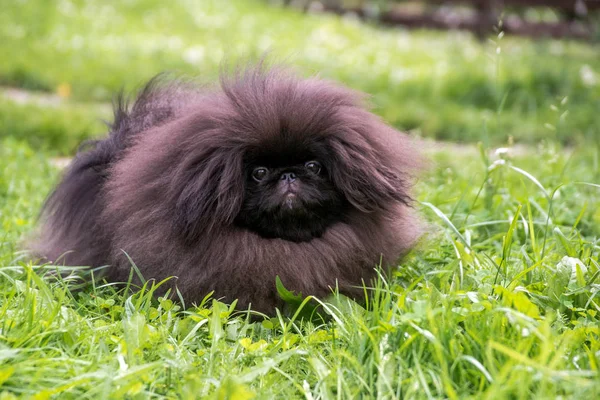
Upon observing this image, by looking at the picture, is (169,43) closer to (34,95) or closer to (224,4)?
(34,95)

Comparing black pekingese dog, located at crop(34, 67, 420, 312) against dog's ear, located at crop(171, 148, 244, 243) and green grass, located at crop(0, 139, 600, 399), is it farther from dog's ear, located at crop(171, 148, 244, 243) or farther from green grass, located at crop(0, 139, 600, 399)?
green grass, located at crop(0, 139, 600, 399)

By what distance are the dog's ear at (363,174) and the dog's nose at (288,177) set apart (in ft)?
0.48

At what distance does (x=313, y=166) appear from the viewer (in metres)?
2.54

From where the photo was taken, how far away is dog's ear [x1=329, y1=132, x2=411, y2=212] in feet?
8.30

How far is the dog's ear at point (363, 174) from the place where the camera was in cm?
253

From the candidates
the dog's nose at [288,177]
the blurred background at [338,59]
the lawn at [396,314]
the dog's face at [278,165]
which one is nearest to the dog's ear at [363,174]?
the dog's face at [278,165]

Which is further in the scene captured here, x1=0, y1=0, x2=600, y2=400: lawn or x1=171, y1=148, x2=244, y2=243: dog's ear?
x1=171, y1=148, x2=244, y2=243: dog's ear

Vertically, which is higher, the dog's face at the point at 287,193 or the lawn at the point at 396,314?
the dog's face at the point at 287,193

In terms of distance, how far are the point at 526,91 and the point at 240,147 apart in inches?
206

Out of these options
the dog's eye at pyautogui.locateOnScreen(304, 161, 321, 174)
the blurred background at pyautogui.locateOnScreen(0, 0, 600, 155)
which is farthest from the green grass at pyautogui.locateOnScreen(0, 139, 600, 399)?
the blurred background at pyautogui.locateOnScreen(0, 0, 600, 155)

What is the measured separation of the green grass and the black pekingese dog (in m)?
0.14

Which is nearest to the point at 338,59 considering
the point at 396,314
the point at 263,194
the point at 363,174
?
the point at 363,174

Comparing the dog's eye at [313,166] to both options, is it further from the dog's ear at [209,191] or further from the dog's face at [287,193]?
the dog's ear at [209,191]

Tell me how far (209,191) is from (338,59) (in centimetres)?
607
